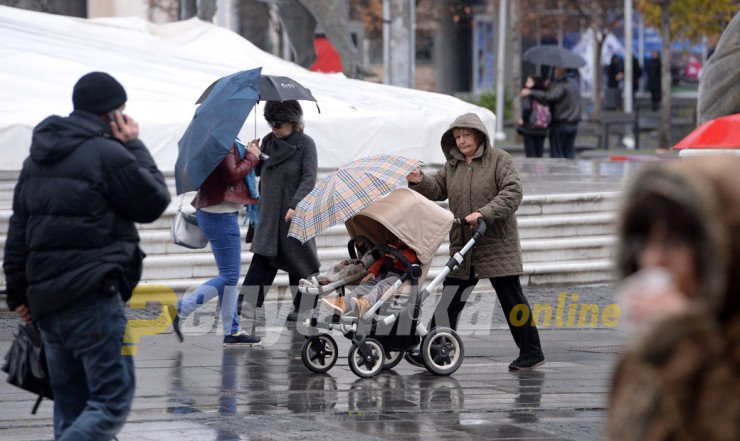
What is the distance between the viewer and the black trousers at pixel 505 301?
8.44 m

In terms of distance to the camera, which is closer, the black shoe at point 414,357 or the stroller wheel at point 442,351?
the stroller wheel at point 442,351

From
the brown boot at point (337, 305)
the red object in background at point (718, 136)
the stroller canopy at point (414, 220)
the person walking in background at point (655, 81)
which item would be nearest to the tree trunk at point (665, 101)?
the person walking in background at point (655, 81)

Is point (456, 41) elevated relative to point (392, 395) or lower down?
elevated

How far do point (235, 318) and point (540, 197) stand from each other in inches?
178

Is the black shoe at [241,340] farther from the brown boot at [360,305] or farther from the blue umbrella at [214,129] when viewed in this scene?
the brown boot at [360,305]

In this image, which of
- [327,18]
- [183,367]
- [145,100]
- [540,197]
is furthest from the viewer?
[327,18]

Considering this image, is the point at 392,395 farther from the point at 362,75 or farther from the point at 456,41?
the point at 456,41

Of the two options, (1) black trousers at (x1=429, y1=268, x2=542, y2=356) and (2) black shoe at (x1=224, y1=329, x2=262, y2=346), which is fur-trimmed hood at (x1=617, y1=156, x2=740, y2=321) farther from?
(2) black shoe at (x1=224, y1=329, x2=262, y2=346)

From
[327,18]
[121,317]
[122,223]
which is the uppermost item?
[327,18]

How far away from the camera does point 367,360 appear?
8.12 m

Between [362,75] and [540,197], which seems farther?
[362,75]

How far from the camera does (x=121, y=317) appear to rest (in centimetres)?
521

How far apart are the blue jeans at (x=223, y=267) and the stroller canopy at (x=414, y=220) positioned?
1.52 meters

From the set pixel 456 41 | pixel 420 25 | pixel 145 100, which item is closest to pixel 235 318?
pixel 145 100
